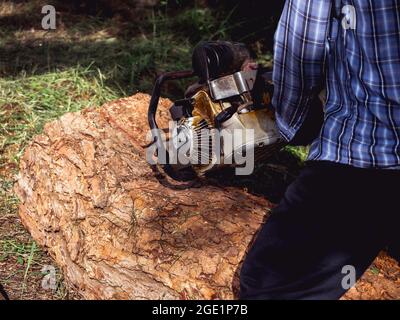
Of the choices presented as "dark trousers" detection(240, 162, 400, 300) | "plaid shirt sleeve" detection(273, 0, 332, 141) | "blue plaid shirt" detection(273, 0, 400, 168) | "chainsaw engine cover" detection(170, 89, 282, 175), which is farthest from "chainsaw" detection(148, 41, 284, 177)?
"dark trousers" detection(240, 162, 400, 300)

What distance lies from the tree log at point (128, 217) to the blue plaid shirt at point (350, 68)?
512 millimetres

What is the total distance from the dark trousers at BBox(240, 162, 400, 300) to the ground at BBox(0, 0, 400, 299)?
21 centimetres

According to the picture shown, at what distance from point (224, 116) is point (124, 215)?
0.60 metres

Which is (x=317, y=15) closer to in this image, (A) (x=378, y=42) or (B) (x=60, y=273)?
(A) (x=378, y=42)

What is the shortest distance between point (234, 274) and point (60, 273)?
979 millimetres

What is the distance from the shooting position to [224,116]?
8.27 ft

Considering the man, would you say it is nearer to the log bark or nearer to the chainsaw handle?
the log bark

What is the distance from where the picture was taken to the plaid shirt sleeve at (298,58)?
6.37 ft

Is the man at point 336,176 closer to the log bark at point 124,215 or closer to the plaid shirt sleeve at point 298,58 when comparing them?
the plaid shirt sleeve at point 298,58

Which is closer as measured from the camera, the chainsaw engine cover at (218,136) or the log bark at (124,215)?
the log bark at (124,215)

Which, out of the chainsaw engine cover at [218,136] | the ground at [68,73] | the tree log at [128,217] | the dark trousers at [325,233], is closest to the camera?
the dark trousers at [325,233]

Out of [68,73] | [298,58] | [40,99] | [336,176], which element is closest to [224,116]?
[298,58]

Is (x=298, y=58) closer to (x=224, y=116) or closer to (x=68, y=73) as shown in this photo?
(x=224, y=116)

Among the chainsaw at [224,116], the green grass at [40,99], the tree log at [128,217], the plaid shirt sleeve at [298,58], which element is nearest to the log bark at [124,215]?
the tree log at [128,217]
